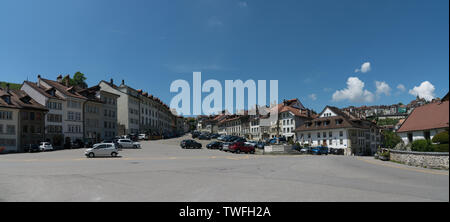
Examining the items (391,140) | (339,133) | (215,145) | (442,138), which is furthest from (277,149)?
(391,140)

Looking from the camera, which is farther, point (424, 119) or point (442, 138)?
point (424, 119)

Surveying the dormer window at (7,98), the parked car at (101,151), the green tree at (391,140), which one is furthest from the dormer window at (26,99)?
the green tree at (391,140)

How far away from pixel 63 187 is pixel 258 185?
28.3 feet

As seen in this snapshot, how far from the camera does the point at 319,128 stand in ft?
224

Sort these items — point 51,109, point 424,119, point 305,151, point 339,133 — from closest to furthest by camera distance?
point 424,119 → point 305,151 → point 51,109 → point 339,133

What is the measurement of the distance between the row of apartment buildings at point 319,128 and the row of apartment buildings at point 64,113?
39.2 m

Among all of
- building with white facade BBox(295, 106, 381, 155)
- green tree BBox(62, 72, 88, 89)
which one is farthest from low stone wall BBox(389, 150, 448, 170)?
green tree BBox(62, 72, 88, 89)

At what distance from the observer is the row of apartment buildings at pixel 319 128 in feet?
212

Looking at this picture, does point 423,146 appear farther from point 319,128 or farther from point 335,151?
point 319,128

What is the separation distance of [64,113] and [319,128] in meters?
59.7

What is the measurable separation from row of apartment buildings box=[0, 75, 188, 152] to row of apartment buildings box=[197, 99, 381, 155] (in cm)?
3918

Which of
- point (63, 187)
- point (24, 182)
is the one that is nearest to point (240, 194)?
point (63, 187)

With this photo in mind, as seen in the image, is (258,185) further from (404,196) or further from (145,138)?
(145,138)

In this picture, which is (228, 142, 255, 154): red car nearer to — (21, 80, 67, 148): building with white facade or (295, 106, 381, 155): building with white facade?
(295, 106, 381, 155): building with white facade
